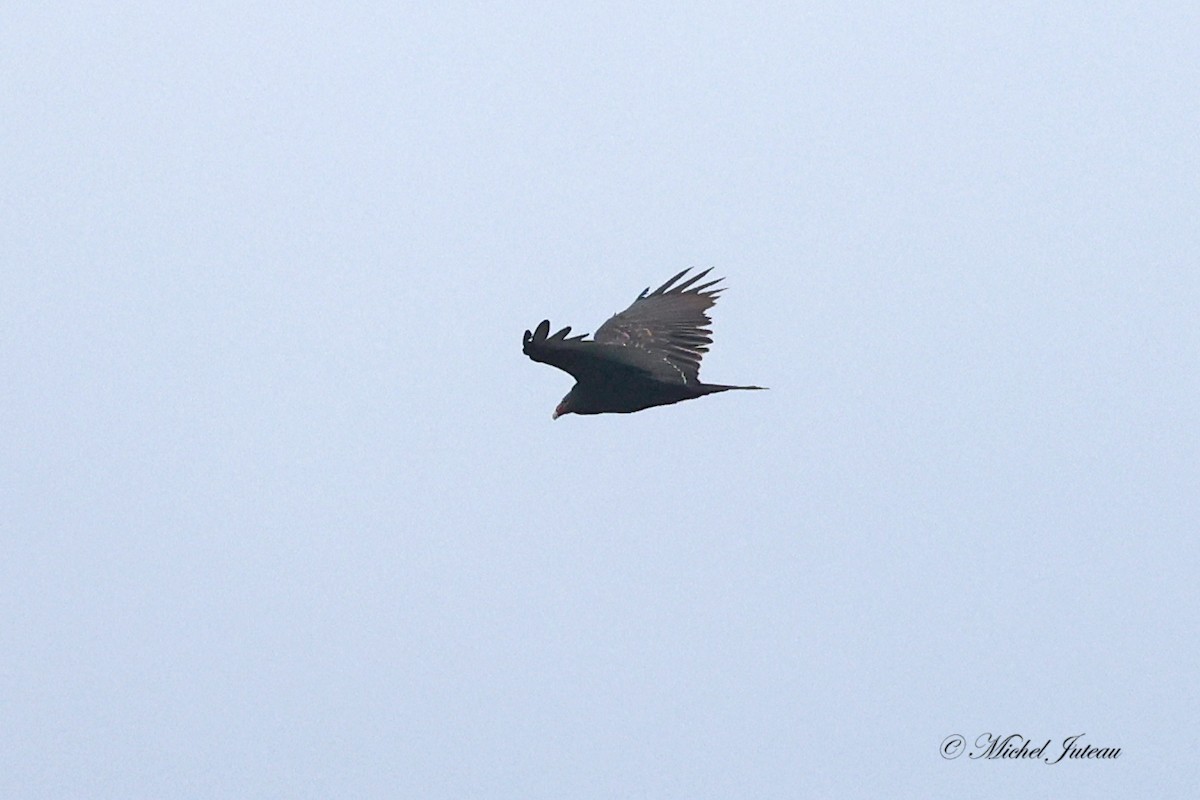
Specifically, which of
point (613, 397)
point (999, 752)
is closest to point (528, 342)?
point (613, 397)

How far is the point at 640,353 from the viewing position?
18.4 meters

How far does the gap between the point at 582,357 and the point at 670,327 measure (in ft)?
7.79

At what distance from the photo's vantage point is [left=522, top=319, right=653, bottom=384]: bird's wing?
52.6 feet

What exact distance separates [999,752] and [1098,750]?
3.53 feet

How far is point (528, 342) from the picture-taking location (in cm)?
1591

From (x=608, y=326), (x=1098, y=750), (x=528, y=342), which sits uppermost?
(x=608, y=326)

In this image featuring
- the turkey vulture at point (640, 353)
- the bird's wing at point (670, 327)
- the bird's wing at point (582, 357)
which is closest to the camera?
the bird's wing at point (582, 357)

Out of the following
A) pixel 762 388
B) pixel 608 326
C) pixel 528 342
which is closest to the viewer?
pixel 528 342

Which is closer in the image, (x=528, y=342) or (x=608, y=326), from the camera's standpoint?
(x=528, y=342)

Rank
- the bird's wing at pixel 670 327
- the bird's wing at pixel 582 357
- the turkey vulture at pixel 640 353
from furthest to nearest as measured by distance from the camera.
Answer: the bird's wing at pixel 670 327, the turkey vulture at pixel 640 353, the bird's wing at pixel 582 357

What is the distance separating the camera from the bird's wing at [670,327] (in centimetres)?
1897

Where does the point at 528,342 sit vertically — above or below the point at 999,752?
above

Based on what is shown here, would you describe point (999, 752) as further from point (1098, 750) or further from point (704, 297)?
point (704, 297)

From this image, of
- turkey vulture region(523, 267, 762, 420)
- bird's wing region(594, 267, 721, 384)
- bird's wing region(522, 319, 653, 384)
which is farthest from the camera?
bird's wing region(594, 267, 721, 384)
